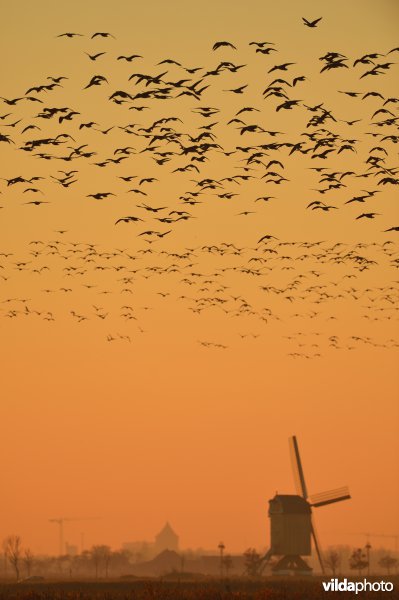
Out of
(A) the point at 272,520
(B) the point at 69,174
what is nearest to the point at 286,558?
(A) the point at 272,520

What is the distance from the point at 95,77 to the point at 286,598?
137 feet

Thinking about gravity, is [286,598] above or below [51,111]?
below

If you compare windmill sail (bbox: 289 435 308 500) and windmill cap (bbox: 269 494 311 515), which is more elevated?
windmill sail (bbox: 289 435 308 500)

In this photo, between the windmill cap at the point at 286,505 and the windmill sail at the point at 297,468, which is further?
the windmill sail at the point at 297,468

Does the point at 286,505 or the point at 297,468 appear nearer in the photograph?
the point at 286,505

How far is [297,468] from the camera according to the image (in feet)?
598

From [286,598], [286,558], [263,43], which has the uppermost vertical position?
[263,43]

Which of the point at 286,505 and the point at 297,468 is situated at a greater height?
the point at 297,468

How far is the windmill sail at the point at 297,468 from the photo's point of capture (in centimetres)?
17538

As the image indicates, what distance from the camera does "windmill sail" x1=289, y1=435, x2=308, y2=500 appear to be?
175375mm

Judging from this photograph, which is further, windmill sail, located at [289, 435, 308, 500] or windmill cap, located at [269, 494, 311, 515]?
windmill sail, located at [289, 435, 308, 500]

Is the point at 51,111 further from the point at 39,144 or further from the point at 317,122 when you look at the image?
the point at 317,122

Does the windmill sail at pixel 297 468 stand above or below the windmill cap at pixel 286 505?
above

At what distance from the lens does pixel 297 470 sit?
595 feet
